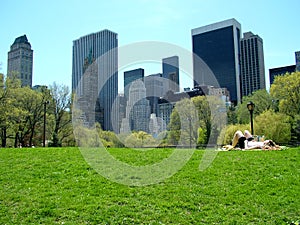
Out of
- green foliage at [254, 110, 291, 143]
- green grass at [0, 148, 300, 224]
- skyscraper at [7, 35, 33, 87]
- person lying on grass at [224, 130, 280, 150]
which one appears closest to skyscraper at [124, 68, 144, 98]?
green grass at [0, 148, 300, 224]

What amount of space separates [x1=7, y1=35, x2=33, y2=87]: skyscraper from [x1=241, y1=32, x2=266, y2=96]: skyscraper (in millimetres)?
92425

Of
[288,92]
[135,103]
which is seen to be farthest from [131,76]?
[288,92]

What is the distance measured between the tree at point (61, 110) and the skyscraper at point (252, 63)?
118m

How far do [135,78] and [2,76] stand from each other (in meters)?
24.5

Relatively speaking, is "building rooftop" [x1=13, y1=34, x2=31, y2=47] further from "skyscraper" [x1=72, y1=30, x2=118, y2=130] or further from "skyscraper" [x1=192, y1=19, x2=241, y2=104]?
"skyscraper" [x1=72, y1=30, x2=118, y2=130]

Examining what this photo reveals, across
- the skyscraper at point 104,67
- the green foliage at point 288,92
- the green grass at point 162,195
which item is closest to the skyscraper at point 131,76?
the skyscraper at point 104,67

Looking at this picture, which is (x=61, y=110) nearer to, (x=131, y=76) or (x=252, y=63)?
(x=131, y=76)

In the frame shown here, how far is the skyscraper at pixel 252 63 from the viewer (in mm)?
150250

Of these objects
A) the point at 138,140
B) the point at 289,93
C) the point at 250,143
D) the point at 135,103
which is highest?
the point at 289,93

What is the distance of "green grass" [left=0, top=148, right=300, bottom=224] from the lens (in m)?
7.61

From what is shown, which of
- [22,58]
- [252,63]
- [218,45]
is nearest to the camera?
[218,45]

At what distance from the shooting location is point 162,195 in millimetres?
8742

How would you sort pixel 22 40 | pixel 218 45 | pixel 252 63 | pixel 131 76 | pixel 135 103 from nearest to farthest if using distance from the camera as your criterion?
pixel 131 76 < pixel 135 103 < pixel 218 45 < pixel 22 40 < pixel 252 63

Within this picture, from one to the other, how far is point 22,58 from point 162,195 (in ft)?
399
